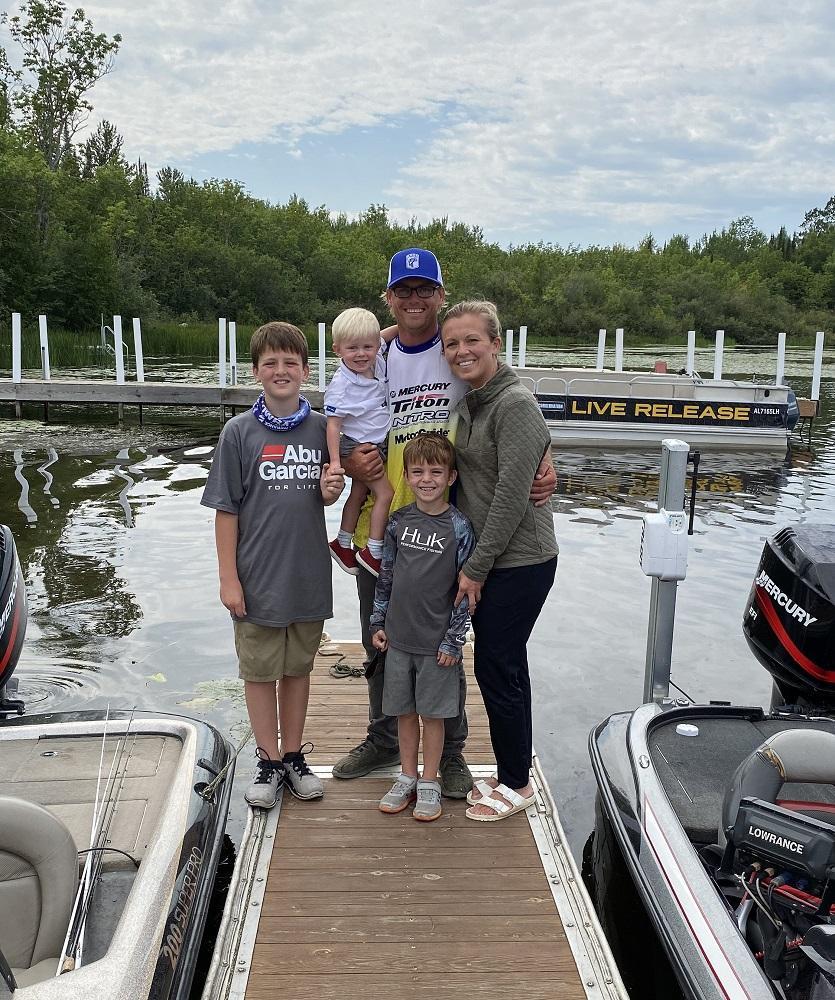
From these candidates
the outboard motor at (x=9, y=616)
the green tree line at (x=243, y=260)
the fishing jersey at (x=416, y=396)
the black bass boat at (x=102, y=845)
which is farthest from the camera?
the green tree line at (x=243, y=260)

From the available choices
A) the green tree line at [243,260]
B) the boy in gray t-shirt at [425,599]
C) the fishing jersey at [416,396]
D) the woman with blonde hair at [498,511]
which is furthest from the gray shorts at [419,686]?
the green tree line at [243,260]

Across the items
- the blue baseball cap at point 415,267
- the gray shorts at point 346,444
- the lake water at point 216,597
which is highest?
the blue baseball cap at point 415,267

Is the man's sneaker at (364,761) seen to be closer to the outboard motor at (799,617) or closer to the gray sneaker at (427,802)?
the gray sneaker at (427,802)

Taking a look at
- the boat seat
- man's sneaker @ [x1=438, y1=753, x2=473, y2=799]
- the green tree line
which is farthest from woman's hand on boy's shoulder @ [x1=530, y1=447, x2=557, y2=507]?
the green tree line

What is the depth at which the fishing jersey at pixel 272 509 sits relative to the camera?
10.2 ft

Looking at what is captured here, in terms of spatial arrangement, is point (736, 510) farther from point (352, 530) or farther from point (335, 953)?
point (335, 953)

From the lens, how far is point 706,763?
3312mm

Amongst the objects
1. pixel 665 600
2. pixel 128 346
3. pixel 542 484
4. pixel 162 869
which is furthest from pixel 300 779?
pixel 128 346

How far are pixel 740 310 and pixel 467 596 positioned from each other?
54.9 m

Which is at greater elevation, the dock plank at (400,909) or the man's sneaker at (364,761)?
the man's sneaker at (364,761)

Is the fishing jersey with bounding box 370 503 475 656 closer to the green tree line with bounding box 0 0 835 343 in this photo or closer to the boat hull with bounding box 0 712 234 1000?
the boat hull with bounding box 0 712 234 1000

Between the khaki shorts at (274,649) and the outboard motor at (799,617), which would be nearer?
the khaki shorts at (274,649)

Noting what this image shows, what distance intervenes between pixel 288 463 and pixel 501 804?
1.49 metres

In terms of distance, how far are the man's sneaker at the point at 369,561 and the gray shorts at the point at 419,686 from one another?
300mm
